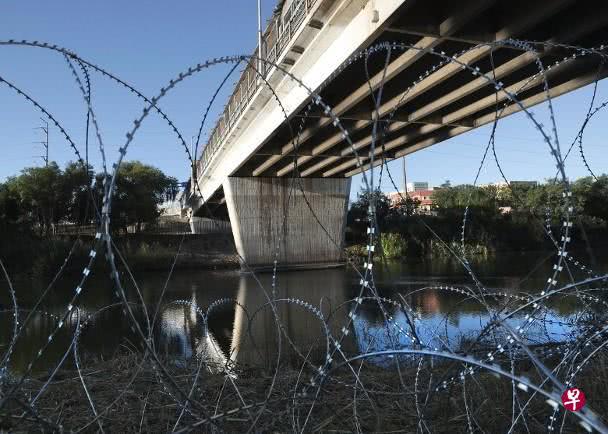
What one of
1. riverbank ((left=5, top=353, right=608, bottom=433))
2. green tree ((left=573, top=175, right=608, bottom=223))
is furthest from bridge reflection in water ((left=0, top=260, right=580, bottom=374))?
green tree ((left=573, top=175, right=608, bottom=223))

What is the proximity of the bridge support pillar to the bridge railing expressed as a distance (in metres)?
5.83

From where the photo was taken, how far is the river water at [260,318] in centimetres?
800

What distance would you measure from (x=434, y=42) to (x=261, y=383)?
9552mm

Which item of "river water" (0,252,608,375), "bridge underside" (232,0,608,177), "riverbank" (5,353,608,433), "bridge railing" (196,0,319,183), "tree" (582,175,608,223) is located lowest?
"river water" (0,252,608,375)

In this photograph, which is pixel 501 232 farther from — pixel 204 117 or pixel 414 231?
pixel 204 117

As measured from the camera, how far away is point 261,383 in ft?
18.3

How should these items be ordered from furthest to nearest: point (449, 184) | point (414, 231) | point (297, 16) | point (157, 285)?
point (449, 184) → point (414, 231) → point (157, 285) → point (297, 16)

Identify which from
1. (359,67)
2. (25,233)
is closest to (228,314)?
(359,67)

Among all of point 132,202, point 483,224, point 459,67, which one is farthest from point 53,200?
point 483,224

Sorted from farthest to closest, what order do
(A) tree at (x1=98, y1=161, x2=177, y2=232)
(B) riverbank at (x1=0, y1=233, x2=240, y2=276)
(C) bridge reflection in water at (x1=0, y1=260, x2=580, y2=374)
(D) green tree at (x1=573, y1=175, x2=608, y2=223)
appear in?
(D) green tree at (x1=573, y1=175, x2=608, y2=223) → (A) tree at (x1=98, y1=161, x2=177, y2=232) → (B) riverbank at (x1=0, y1=233, x2=240, y2=276) → (C) bridge reflection in water at (x1=0, y1=260, x2=580, y2=374)

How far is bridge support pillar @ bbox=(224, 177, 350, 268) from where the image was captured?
109 feet

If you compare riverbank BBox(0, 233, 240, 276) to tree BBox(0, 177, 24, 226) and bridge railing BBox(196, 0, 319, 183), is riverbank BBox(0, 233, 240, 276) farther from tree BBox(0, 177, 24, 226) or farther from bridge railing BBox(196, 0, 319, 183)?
bridge railing BBox(196, 0, 319, 183)

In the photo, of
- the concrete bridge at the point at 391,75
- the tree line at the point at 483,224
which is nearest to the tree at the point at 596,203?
the tree line at the point at 483,224

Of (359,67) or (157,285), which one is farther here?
(157,285)
